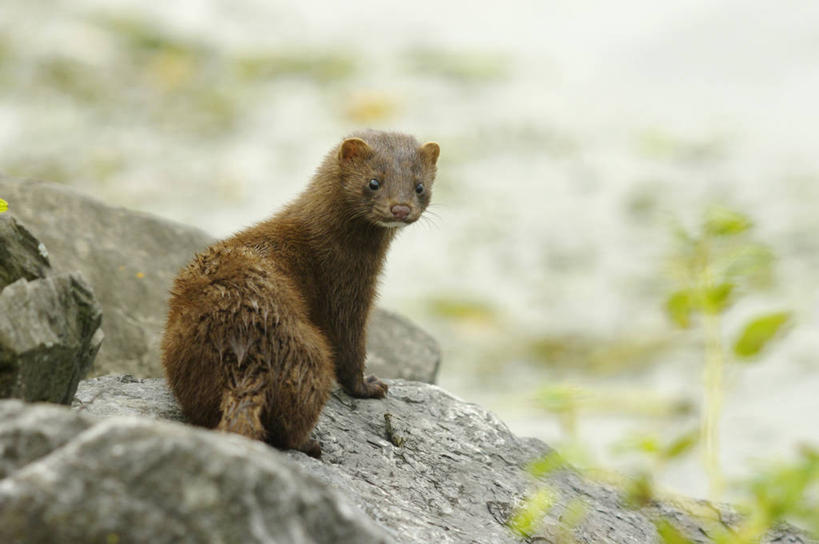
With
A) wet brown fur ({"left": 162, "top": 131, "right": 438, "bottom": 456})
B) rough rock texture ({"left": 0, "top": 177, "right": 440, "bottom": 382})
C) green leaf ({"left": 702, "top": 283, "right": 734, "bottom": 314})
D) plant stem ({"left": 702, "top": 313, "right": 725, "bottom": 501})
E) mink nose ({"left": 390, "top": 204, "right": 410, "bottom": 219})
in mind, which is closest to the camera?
plant stem ({"left": 702, "top": 313, "right": 725, "bottom": 501})

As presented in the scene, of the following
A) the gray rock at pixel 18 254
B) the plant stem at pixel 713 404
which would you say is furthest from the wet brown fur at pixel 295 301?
the plant stem at pixel 713 404

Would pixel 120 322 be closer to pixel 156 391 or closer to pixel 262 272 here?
pixel 156 391

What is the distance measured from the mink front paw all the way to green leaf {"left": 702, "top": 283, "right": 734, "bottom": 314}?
79.9 inches

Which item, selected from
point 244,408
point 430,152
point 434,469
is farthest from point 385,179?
point 244,408

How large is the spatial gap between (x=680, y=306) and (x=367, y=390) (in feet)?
6.38

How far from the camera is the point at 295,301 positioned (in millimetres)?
3619

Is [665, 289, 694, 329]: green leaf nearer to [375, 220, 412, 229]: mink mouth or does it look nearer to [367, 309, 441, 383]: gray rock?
[375, 220, 412, 229]: mink mouth

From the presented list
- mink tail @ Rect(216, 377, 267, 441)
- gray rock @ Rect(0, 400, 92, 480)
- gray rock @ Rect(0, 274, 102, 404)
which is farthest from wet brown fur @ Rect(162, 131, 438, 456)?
gray rock @ Rect(0, 400, 92, 480)

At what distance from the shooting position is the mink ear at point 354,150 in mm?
4457

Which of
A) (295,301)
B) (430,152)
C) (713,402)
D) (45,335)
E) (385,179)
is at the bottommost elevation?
(45,335)

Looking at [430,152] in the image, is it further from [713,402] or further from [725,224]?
[713,402]

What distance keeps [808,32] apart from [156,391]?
11.7m

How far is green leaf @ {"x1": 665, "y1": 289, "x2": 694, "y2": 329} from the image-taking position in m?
2.44

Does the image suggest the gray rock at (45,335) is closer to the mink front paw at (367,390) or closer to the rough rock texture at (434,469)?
the rough rock texture at (434,469)
